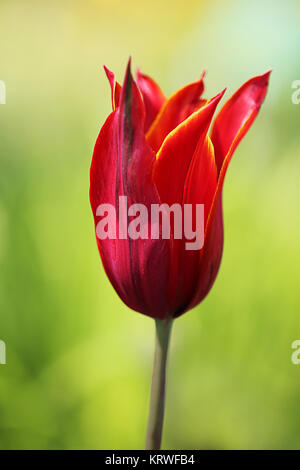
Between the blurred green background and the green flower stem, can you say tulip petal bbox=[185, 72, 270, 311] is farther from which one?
the blurred green background

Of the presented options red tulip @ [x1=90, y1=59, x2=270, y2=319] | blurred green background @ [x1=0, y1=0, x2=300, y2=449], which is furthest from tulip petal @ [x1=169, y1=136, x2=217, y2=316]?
blurred green background @ [x1=0, y1=0, x2=300, y2=449]

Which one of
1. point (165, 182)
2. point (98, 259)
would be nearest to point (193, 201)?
point (165, 182)

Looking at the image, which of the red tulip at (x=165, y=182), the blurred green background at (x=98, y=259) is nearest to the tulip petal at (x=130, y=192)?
the red tulip at (x=165, y=182)

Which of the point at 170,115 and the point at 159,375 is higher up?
the point at 170,115

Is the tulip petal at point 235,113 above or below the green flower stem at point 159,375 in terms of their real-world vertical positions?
above

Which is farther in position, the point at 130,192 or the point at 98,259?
the point at 98,259

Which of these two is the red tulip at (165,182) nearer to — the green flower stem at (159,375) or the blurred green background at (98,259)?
the green flower stem at (159,375)

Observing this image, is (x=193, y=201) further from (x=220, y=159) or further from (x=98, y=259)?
(x=98, y=259)
